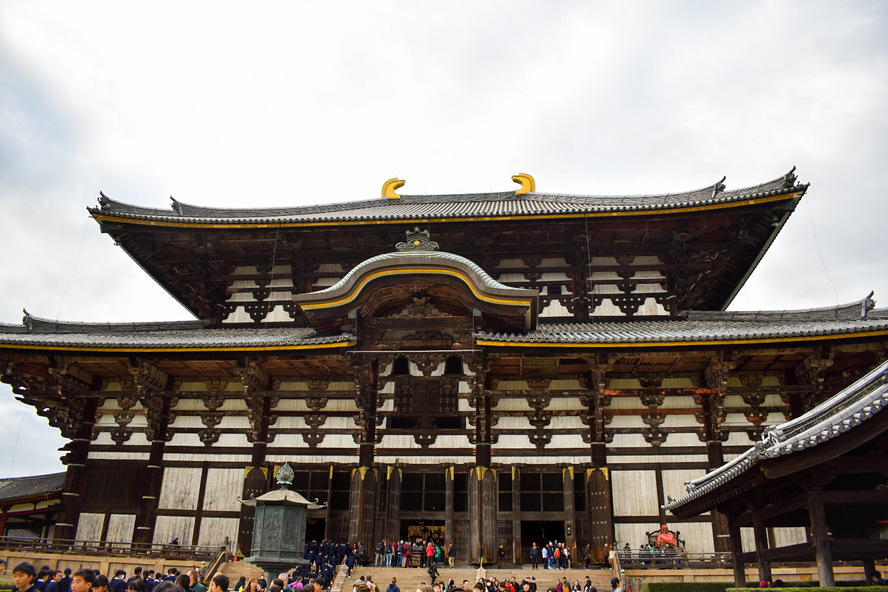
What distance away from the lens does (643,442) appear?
1980cm

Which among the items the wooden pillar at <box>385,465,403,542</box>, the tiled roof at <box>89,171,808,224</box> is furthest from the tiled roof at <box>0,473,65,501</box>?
the wooden pillar at <box>385,465,403,542</box>

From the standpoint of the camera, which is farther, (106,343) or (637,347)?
(106,343)

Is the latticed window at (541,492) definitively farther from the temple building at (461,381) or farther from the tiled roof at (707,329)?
the tiled roof at (707,329)

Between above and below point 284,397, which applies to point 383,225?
above

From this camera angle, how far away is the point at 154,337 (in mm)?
21578

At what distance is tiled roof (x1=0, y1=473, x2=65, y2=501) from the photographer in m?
25.6

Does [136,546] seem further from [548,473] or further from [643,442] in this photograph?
[643,442]

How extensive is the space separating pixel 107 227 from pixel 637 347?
18222 millimetres

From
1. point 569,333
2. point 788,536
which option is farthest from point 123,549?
point 788,536

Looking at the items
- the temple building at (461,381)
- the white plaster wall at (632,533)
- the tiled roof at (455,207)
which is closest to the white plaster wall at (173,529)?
the temple building at (461,381)

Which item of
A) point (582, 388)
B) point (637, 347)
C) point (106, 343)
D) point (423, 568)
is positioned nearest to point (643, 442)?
point (582, 388)

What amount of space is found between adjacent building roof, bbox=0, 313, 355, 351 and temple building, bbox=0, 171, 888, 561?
0.33ft

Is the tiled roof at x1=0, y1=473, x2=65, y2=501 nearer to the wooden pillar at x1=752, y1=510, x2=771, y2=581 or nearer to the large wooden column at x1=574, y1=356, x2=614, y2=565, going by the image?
the large wooden column at x1=574, y1=356, x2=614, y2=565

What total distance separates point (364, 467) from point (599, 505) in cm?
698
